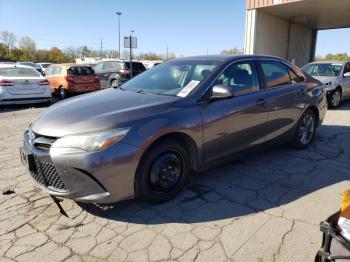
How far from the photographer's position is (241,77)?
4.11m

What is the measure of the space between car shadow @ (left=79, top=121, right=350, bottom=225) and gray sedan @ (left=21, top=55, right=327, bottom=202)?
22 centimetres

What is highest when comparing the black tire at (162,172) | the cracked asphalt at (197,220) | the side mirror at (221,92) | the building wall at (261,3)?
the building wall at (261,3)

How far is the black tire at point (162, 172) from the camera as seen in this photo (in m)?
3.08

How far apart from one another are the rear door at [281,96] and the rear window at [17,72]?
8572mm

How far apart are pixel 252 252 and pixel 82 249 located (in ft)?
4.68

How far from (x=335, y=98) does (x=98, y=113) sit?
29.4 feet

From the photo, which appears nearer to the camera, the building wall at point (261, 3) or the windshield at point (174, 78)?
the windshield at point (174, 78)

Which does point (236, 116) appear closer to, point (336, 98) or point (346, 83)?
point (336, 98)

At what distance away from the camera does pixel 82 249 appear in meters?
2.63

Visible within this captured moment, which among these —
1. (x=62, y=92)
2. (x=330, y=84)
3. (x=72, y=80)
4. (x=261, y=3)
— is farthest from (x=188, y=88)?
(x=261, y=3)

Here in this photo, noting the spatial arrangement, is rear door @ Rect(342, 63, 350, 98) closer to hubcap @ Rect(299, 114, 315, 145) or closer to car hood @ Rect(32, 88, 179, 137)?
hubcap @ Rect(299, 114, 315, 145)

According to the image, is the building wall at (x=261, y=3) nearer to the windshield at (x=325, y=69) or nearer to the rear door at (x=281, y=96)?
the windshield at (x=325, y=69)

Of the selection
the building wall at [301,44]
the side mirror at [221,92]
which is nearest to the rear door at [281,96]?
the side mirror at [221,92]

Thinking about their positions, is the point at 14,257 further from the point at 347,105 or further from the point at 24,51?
the point at 24,51
